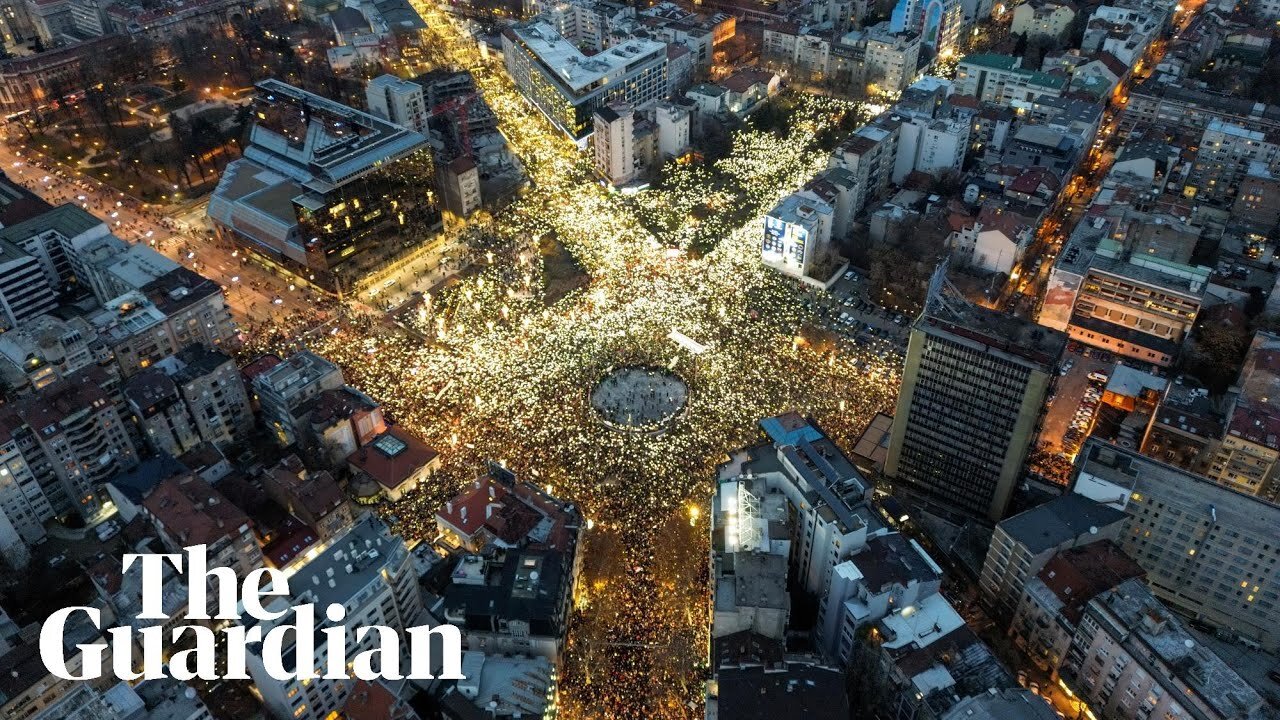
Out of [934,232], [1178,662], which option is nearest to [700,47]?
[934,232]

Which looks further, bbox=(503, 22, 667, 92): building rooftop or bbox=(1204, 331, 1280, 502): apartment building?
bbox=(503, 22, 667, 92): building rooftop

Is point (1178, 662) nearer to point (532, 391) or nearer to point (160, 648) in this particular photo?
point (532, 391)

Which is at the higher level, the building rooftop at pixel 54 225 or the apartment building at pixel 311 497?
the building rooftop at pixel 54 225

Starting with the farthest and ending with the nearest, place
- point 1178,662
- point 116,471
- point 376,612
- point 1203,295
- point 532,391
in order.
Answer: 1. point 1203,295
2. point 532,391
3. point 116,471
4. point 376,612
5. point 1178,662

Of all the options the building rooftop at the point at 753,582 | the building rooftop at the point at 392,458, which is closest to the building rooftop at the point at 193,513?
the building rooftop at the point at 392,458

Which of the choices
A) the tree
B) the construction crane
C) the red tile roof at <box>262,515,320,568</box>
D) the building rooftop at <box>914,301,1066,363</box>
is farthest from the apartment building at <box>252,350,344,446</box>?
the tree

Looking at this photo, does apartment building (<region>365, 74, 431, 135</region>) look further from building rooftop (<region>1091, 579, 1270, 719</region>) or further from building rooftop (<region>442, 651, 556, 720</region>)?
building rooftop (<region>1091, 579, 1270, 719</region>)

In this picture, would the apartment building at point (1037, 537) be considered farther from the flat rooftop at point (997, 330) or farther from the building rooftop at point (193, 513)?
the building rooftop at point (193, 513)
